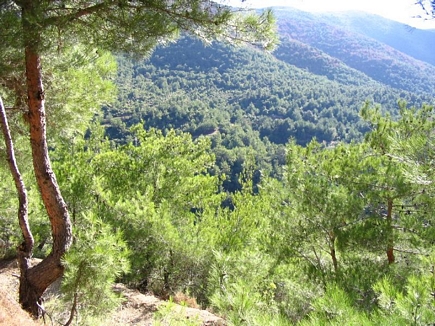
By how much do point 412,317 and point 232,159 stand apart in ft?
166

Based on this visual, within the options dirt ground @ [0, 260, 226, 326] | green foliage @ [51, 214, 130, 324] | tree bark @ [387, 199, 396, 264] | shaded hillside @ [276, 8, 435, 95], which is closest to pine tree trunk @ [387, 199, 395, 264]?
tree bark @ [387, 199, 396, 264]

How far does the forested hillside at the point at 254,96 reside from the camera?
65.1 metres

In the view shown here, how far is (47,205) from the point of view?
3.09m

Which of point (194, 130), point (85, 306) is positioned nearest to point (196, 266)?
point (85, 306)

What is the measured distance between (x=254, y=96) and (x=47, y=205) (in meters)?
89.0

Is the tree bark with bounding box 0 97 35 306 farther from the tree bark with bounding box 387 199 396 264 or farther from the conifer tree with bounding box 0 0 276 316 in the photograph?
the tree bark with bounding box 387 199 396 264

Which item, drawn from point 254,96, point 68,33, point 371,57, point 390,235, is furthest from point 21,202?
point 371,57

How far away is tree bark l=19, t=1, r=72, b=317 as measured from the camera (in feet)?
9.67

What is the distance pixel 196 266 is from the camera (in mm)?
6527

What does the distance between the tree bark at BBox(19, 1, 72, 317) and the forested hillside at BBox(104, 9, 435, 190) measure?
3919cm

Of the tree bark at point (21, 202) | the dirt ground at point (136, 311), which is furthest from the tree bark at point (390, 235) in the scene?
the tree bark at point (21, 202)

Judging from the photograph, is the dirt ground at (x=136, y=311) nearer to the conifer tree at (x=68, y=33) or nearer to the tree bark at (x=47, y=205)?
the tree bark at (x=47, y=205)

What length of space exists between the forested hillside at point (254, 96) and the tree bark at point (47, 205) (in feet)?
129

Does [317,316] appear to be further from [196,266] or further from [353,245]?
[196,266]
